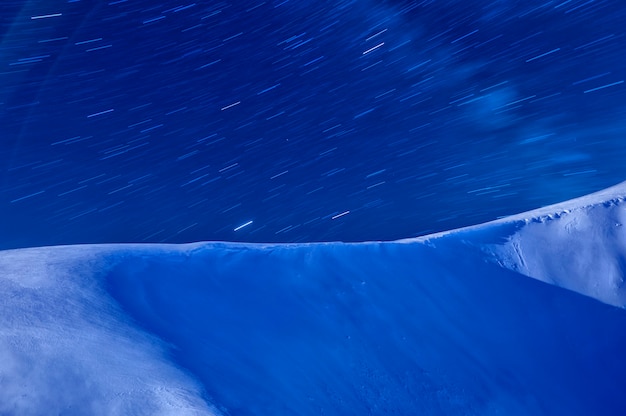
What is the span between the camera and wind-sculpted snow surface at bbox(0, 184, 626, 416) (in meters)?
2.77

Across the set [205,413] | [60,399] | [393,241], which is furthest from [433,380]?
[60,399]

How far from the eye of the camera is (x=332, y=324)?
3.79m

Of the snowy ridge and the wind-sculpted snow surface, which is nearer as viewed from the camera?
the wind-sculpted snow surface

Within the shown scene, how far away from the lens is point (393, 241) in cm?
463

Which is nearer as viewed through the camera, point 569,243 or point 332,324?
point 332,324

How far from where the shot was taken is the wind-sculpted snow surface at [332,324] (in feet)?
9.08

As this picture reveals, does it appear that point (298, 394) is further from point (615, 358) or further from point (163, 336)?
point (615, 358)

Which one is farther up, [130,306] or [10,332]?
[10,332]

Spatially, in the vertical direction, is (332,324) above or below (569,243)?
above

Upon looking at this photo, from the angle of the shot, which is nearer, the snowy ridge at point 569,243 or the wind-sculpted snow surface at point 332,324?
the wind-sculpted snow surface at point 332,324

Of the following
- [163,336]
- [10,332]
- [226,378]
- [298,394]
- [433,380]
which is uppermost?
[10,332]

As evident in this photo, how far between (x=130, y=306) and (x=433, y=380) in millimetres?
2158

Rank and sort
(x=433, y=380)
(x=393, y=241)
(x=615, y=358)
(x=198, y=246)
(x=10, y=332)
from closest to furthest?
1. (x=10, y=332)
2. (x=433, y=380)
3. (x=615, y=358)
4. (x=198, y=246)
5. (x=393, y=241)

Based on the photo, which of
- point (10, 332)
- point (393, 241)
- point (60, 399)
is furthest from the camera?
point (393, 241)
